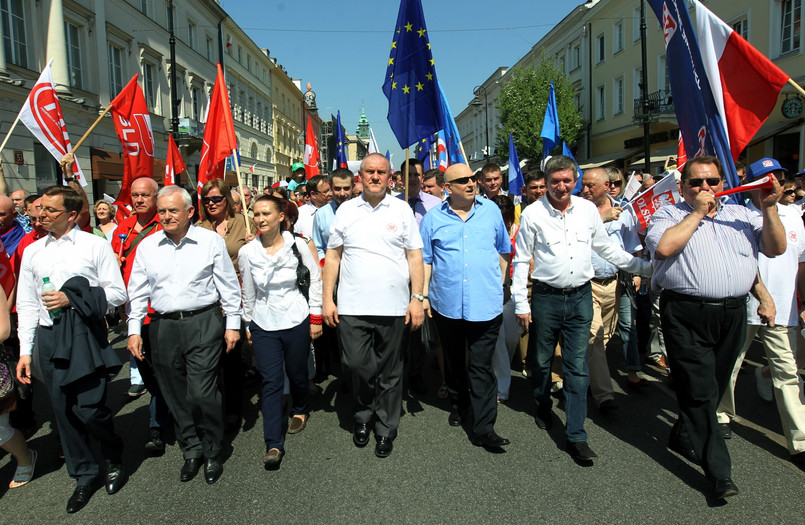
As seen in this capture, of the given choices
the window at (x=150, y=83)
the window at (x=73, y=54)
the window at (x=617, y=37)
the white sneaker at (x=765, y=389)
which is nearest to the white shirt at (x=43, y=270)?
the white sneaker at (x=765, y=389)

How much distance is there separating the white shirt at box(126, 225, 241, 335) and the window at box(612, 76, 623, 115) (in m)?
32.8

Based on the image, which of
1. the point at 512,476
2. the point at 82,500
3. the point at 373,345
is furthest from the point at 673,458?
the point at 82,500

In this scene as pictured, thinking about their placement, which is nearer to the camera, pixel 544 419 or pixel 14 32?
pixel 544 419

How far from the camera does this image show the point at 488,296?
403 cm

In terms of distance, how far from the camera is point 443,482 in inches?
136

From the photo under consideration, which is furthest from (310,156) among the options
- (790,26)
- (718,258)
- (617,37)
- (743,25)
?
(617,37)

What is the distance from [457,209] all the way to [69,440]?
306cm

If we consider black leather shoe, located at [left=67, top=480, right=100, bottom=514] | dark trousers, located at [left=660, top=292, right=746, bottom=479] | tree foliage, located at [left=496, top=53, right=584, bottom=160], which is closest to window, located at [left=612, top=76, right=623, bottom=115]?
tree foliage, located at [left=496, top=53, right=584, bottom=160]

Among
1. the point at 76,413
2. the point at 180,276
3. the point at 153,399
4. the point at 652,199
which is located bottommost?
the point at 153,399

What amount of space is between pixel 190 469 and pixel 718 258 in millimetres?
3615

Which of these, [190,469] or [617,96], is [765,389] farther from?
[617,96]

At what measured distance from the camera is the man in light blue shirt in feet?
13.2

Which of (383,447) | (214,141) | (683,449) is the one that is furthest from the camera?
(214,141)

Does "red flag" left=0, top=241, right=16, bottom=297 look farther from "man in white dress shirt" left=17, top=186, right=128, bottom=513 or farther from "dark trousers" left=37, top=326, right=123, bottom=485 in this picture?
"dark trousers" left=37, top=326, right=123, bottom=485
